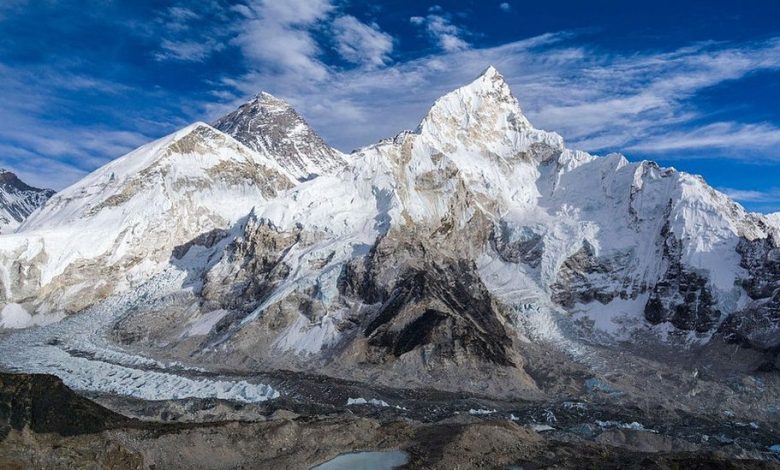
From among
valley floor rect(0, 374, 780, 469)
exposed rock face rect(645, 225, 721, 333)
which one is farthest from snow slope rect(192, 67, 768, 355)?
valley floor rect(0, 374, 780, 469)

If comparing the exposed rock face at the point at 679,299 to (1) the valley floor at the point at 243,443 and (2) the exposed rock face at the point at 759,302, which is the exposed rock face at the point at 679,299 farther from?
(1) the valley floor at the point at 243,443

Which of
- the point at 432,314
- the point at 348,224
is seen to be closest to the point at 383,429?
the point at 432,314

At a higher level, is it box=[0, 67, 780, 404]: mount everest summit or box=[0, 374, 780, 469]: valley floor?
box=[0, 67, 780, 404]: mount everest summit

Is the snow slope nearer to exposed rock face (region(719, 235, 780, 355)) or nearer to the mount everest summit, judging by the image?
the mount everest summit

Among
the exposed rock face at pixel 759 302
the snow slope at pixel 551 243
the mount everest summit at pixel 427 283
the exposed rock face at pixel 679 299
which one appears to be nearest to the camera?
the exposed rock face at pixel 759 302

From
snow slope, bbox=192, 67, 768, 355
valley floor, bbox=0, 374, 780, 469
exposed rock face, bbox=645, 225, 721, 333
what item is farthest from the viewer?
snow slope, bbox=192, 67, 768, 355

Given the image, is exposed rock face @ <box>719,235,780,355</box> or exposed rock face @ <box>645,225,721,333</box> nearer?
exposed rock face @ <box>719,235,780,355</box>

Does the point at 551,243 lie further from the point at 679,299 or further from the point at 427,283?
the point at 427,283

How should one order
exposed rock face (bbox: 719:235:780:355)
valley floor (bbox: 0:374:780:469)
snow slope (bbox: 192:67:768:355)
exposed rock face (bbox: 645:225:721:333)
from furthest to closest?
snow slope (bbox: 192:67:768:355) → exposed rock face (bbox: 645:225:721:333) → exposed rock face (bbox: 719:235:780:355) → valley floor (bbox: 0:374:780:469)

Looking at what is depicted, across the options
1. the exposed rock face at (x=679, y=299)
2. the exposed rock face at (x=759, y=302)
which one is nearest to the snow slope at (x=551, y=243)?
the exposed rock face at (x=679, y=299)
